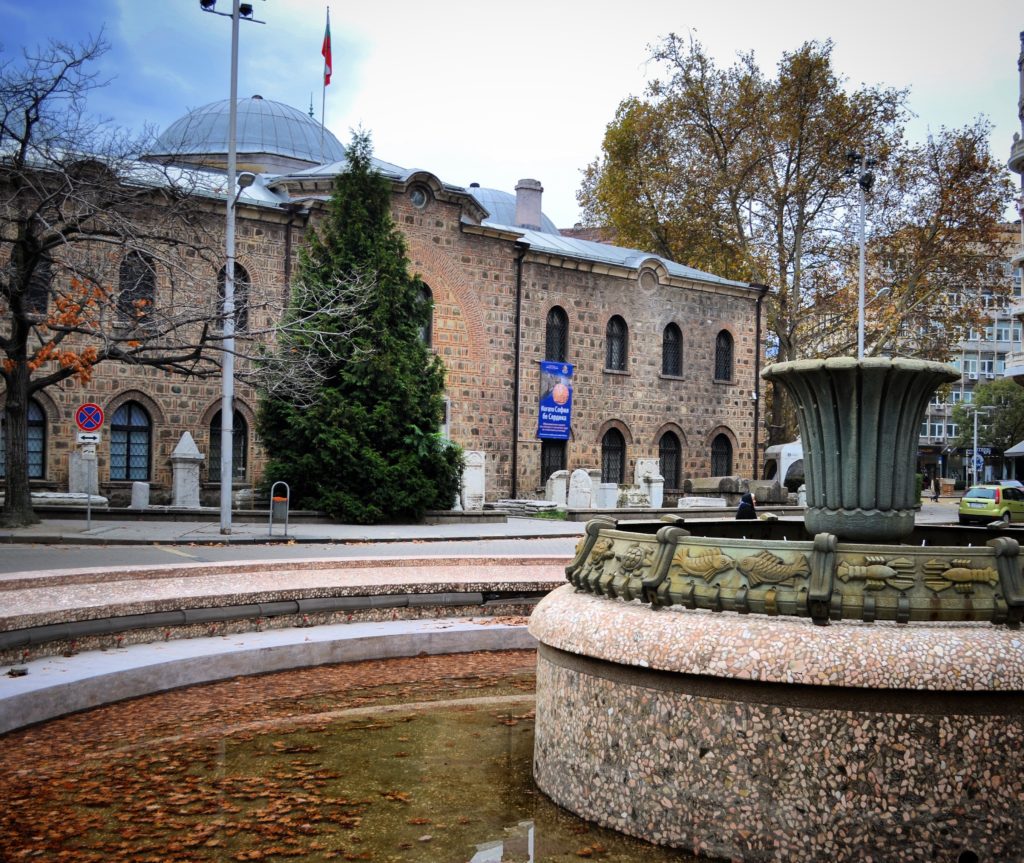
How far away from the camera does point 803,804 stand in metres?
4.10

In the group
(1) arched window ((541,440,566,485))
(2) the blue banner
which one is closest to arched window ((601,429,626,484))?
(1) arched window ((541,440,566,485))

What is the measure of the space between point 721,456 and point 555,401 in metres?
8.54

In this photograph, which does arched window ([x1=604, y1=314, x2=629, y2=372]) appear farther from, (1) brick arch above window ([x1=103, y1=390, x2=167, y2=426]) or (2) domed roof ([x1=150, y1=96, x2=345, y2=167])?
(1) brick arch above window ([x1=103, y1=390, x2=167, y2=426])

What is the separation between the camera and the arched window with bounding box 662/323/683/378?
36875mm

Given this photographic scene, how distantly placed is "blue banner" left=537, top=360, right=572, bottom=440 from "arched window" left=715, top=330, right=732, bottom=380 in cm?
747

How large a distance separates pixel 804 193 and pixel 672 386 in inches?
366

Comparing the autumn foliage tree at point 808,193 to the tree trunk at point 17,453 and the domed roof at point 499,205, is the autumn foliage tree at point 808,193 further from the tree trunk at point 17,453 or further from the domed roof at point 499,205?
the tree trunk at point 17,453

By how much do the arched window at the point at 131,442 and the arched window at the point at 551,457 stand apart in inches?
480

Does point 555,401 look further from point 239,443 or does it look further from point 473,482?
point 239,443

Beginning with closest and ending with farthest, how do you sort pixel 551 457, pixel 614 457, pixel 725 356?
pixel 551 457, pixel 614 457, pixel 725 356

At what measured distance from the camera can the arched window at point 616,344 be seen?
116 ft

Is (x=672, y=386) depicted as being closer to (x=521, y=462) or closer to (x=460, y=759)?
(x=521, y=462)

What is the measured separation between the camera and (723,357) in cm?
3869

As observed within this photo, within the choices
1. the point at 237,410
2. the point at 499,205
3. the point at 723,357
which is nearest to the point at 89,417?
the point at 237,410
